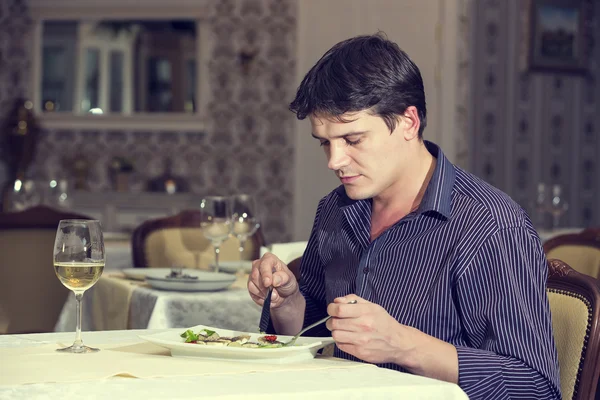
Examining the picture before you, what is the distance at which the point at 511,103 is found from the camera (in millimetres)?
7352

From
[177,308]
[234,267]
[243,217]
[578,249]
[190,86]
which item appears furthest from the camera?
[190,86]

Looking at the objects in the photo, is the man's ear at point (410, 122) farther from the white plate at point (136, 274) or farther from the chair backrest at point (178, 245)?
the chair backrest at point (178, 245)

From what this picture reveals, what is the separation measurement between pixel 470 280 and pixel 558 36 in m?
6.13

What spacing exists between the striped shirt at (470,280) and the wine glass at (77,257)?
1.54 ft

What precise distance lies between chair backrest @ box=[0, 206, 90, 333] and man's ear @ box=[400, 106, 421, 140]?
7.48 feet

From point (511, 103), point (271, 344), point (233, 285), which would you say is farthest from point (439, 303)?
point (511, 103)

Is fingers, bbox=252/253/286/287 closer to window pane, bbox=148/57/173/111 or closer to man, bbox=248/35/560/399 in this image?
man, bbox=248/35/560/399

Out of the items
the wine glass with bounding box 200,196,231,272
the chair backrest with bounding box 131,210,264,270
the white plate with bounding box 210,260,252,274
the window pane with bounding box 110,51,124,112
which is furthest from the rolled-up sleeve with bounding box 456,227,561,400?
the window pane with bounding box 110,51,124,112

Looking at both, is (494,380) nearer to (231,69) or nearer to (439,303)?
(439,303)

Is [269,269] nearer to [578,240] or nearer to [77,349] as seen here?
[77,349]

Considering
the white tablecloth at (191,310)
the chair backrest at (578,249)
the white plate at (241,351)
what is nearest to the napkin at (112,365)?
the white plate at (241,351)

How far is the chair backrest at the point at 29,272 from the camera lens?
3740mm

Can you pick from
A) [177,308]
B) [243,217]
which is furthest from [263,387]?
[243,217]

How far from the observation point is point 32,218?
375cm
